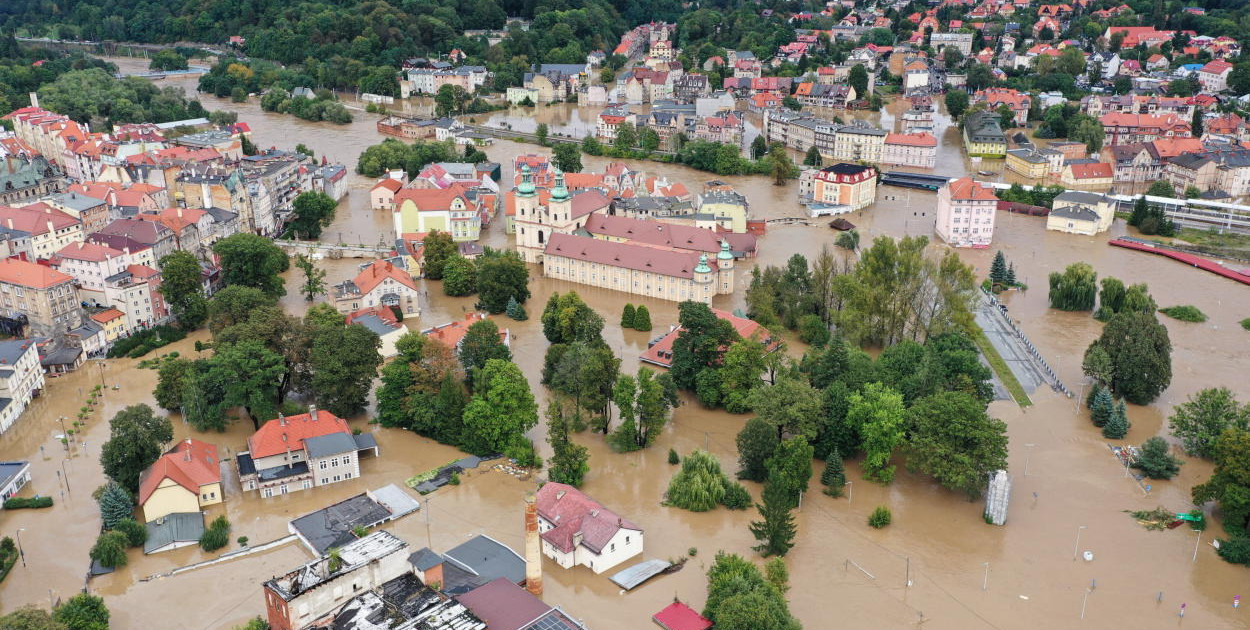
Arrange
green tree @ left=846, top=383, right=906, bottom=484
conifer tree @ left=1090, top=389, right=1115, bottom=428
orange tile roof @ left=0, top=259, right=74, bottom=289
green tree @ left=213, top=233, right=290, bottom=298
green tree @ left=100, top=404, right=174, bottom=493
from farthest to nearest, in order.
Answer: green tree @ left=213, top=233, right=290, bottom=298, orange tile roof @ left=0, top=259, right=74, bottom=289, conifer tree @ left=1090, top=389, right=1115, bottom=428, green tree @ left=846, top=383, right=906, bottom=484, green tree @ left=100, top=404, right=174, bottom=493

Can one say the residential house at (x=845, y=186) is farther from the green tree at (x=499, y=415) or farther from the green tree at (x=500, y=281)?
the green tree at (x=499, y=415)

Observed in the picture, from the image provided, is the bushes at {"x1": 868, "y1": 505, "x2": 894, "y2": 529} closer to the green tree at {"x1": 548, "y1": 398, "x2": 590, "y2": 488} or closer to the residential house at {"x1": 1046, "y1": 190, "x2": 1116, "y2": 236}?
the green tree at {"x1": 548, "y1": 398, "x2": 590, "y2": 488}

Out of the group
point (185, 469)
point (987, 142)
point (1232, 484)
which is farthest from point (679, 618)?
point (987, 142)

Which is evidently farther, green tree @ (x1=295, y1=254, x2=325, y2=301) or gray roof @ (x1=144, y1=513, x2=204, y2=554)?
green tree @ (x1=295, y1=254, x2=325, y2=301)

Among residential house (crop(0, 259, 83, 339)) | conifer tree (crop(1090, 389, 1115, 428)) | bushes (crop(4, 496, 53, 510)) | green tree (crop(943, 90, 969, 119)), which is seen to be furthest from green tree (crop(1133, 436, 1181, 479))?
green tree (crop(943, 90, 969, 119))

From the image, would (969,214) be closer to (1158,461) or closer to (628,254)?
(628,254)

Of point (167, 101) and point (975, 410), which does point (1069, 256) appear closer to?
point (975, 410)

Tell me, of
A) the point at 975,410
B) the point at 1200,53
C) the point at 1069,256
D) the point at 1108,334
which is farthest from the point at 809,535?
the point at 1200,53

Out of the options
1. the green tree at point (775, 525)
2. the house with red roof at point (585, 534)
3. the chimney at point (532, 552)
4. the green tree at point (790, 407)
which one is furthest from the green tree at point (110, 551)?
the green tree at point (790, 407)
